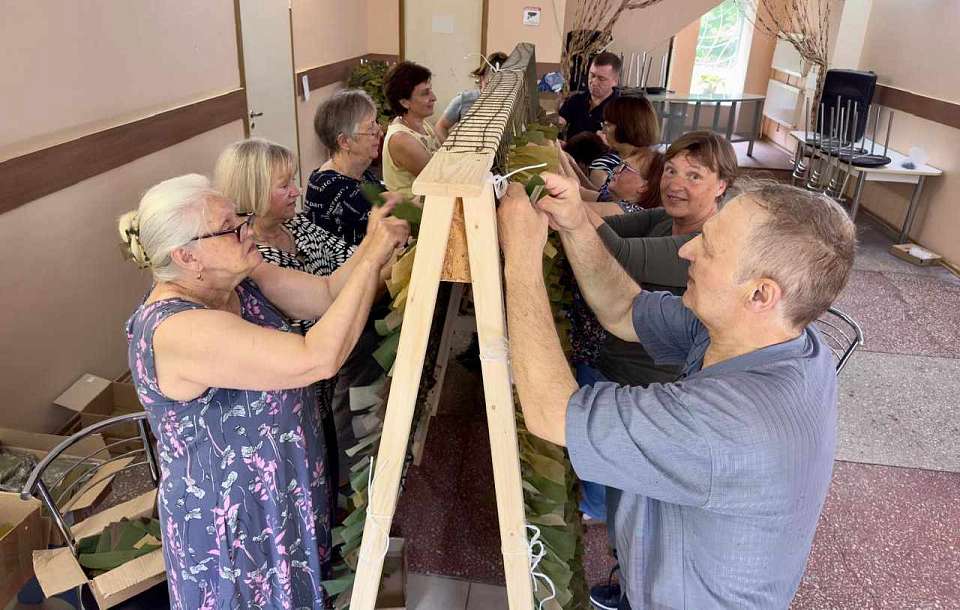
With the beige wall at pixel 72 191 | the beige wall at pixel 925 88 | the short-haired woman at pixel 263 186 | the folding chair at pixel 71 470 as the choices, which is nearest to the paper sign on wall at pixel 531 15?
the beige wall at pixel 925 88

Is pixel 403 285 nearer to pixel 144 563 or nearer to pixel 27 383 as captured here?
pixel 144 563

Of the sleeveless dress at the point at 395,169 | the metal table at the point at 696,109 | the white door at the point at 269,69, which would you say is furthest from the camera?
the metal table at the point at 696,109

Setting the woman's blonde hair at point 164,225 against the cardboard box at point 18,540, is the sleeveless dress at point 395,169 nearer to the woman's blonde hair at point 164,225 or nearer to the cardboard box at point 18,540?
the woman's blonde hair at point 164,225

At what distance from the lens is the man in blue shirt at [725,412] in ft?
3.23

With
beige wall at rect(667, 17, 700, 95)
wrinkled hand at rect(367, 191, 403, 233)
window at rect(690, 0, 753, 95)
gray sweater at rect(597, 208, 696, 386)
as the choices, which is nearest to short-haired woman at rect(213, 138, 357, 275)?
wrinkled hand at rect(367, 191, 403, 233)

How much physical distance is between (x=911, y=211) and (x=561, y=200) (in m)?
5.86

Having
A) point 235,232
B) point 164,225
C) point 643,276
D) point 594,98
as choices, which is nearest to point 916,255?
point 594,98

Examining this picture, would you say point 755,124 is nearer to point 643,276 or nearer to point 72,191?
point 643,276

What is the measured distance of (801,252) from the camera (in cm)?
104

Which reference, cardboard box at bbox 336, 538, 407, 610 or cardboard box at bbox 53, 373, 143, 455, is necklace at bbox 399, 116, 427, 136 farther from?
cardboard box at bbox 336, 538, 407, 610

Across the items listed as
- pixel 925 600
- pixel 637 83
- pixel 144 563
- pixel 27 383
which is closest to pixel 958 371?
pixel 925 600

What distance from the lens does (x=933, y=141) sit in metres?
5.74

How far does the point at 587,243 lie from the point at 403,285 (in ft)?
1.43

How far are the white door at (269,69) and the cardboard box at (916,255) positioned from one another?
5.17m
